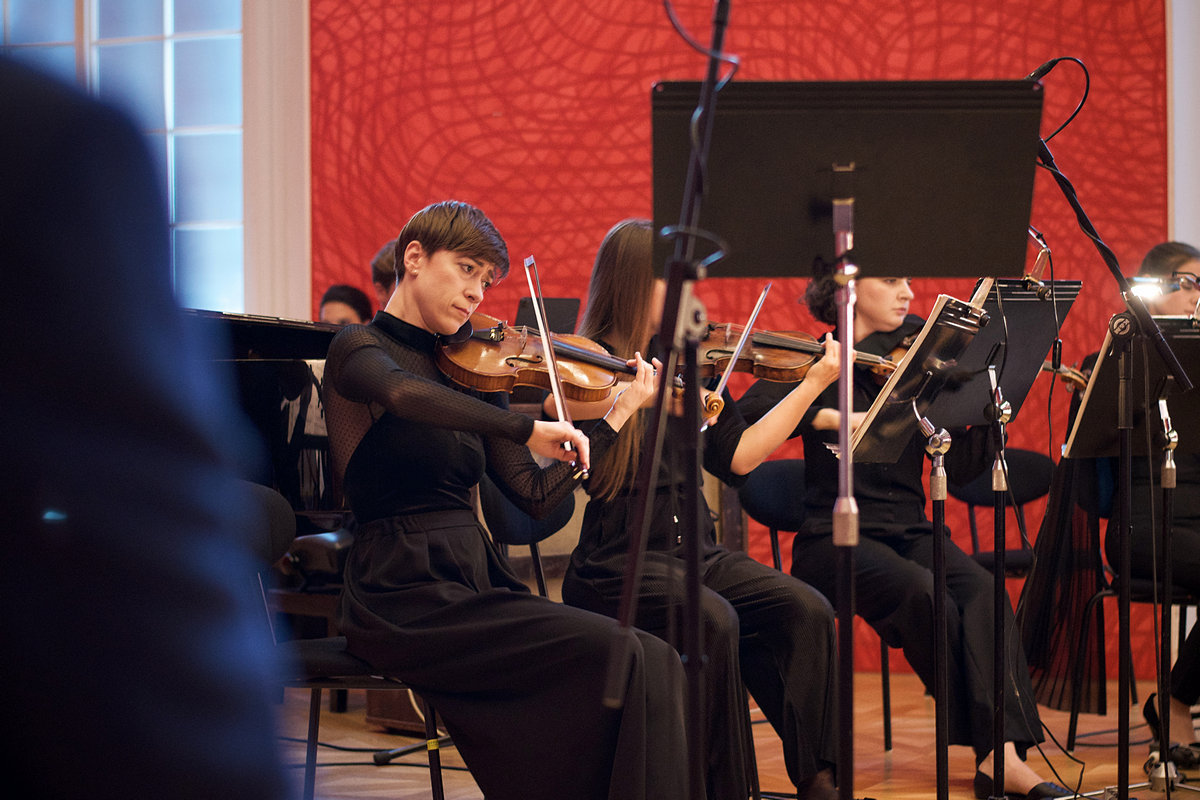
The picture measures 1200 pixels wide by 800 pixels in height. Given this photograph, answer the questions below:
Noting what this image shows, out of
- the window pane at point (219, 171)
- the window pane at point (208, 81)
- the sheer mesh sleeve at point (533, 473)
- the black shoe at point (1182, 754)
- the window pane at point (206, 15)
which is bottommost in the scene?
the black shoe at point (1182, 754)

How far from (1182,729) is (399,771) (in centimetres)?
185

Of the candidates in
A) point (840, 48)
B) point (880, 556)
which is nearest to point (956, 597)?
point (880, 556)

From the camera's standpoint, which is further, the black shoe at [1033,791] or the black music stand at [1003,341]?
the black shoe at [1033,791]

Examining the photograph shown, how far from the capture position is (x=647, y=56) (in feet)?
12.7

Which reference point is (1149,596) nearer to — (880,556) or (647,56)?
(880,556)

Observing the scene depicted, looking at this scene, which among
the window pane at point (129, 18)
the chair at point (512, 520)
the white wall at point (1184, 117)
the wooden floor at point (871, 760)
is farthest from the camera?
the window pane at point (129, 18)

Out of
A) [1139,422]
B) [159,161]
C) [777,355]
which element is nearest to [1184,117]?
[1139,422]

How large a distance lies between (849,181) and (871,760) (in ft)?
5.84

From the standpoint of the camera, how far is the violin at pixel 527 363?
1982mm

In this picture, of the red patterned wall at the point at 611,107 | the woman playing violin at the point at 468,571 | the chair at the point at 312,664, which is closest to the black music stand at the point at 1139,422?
the woman playing violin at the point at 468,571

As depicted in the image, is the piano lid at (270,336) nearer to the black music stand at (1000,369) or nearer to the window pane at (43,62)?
the black music stand at (1000,369)

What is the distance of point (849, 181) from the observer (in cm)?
134

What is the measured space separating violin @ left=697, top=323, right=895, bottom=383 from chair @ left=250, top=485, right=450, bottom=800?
3.27 feet

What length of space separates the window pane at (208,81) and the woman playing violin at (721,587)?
2.58 m
